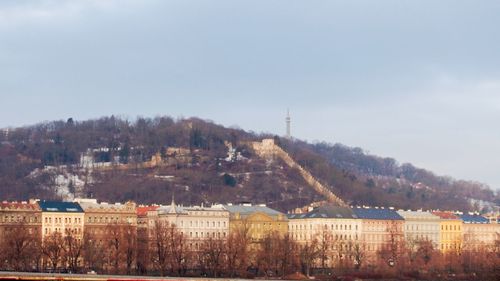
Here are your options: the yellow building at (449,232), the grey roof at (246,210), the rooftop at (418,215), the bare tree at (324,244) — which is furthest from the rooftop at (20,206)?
the yellow building at (449,232)

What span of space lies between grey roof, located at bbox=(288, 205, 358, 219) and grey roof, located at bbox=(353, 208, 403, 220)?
1.17m

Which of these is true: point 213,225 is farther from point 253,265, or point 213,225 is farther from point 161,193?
point 161,193

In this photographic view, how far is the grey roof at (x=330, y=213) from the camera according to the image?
513ft

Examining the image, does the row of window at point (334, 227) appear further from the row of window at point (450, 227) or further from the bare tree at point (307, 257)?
the bare tree at point (307, 257)

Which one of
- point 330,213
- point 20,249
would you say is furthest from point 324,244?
point 20,249

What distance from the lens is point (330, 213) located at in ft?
515

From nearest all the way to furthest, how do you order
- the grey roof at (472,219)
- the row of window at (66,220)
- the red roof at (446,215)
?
the row of window at (66,220) < the red roof at (446,215) < the grey roof at (472,219)

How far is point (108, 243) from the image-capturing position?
122 m

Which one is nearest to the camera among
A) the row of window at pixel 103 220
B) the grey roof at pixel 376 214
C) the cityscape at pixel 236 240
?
the cityscape at pixel 236 240

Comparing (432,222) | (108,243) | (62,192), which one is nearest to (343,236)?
(432,222)

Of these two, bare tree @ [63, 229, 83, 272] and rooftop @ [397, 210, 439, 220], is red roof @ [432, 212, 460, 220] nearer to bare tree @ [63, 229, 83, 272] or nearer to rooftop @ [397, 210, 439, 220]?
rooftop @ [397, 210, 439, 220]

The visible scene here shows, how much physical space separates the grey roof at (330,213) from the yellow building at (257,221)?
8.31 ft

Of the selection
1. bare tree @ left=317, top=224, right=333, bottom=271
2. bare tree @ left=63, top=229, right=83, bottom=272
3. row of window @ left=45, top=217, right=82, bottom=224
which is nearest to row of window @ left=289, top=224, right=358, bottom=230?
bare tree @ left=317, top=224, right=333, bottom=271

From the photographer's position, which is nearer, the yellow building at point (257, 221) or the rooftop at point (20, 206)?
the rooftop at point (20, 206)
